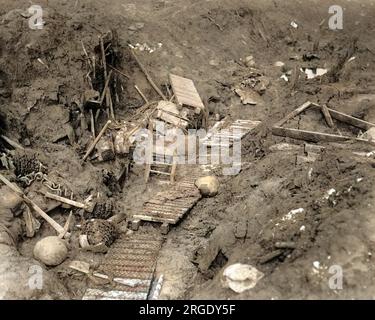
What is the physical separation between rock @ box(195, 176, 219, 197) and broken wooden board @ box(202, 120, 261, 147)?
177 cm

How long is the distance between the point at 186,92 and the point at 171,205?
440 cm

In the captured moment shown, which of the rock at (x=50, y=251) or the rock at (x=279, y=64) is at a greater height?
the rock at (x=279, y=64)

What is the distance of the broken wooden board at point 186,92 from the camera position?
40.4 ft

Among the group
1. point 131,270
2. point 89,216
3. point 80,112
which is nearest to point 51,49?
point 80,112

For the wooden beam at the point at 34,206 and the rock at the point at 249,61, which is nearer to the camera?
the wooden beam at the point at 34,206

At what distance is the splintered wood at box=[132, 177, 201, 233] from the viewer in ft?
29.5

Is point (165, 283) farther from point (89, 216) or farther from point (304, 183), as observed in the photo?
point (304, 183)

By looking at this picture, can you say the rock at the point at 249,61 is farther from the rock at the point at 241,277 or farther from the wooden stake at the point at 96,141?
the rock at the point at 241,277

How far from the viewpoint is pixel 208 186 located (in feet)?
32.0

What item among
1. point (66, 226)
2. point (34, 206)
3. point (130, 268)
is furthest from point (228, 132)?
point (34, 206)

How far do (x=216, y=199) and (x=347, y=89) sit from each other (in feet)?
17.5

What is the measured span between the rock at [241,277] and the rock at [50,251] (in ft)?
10.4

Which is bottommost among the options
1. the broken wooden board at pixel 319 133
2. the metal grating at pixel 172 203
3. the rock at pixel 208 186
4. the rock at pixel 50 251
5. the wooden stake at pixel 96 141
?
the metal grating at pixel 172 203

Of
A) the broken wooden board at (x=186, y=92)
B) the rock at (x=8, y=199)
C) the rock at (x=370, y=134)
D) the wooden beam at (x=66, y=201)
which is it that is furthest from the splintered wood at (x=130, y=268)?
the rock at (x=370, y=134)
